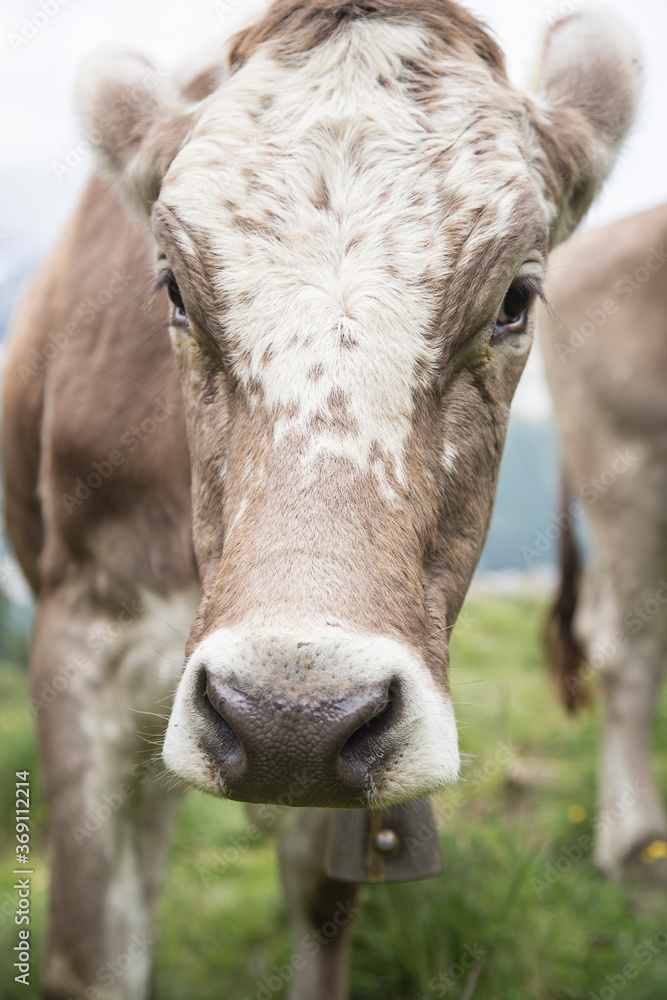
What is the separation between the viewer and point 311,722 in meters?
1.38

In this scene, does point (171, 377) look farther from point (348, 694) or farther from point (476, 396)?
point (348, 694)

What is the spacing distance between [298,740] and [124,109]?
198 cm

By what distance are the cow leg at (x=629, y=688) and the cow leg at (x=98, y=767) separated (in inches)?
93.7

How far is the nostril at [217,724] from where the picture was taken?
1.50 meters

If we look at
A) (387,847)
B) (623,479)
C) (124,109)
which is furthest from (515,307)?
(623,479)

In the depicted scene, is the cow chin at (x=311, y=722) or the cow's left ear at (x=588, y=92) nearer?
the cow chin at (x=311, y=722)

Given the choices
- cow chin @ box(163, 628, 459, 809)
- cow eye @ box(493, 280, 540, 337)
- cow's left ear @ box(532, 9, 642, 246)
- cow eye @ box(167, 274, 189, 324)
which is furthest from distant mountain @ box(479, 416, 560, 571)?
cow chin @ box(163, 628, 459, 809)

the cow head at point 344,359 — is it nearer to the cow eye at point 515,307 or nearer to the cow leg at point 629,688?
the cow eye at point 515,307

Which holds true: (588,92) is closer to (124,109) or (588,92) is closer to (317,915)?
(124,109)

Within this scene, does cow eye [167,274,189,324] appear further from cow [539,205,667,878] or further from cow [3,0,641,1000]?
cow [539,205,667,878]

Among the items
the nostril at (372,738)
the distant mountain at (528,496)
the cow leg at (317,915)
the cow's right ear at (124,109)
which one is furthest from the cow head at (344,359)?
the distant mountain at (528,496)

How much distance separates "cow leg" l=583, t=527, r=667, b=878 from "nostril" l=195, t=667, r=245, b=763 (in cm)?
317

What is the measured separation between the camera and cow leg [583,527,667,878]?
4164 millimetres

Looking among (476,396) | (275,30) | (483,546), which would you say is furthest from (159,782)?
(275,30)
